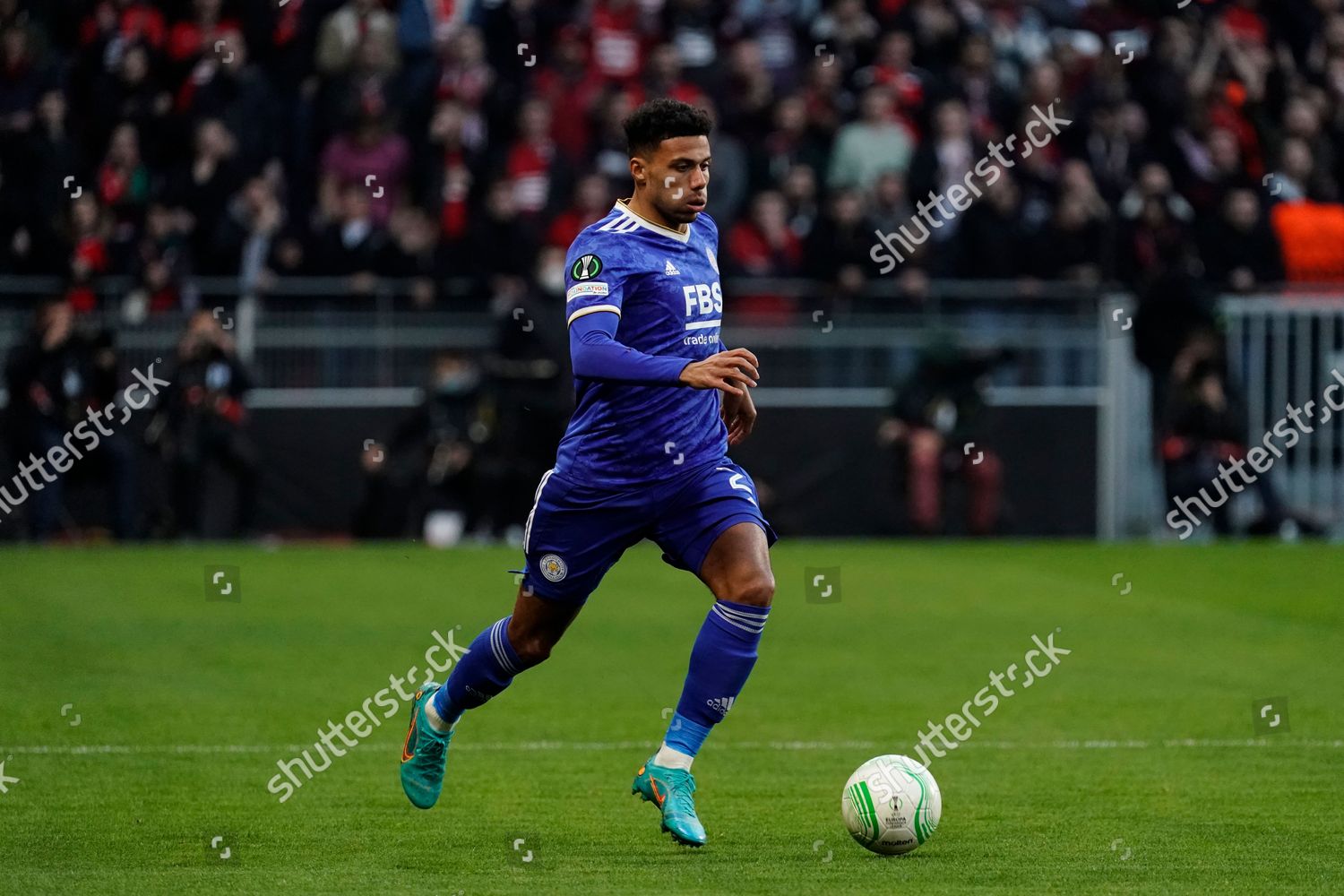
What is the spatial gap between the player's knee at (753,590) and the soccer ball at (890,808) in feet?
1.90

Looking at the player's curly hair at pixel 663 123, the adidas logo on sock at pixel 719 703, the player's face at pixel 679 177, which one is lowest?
the adidas logo on sock at pixel 719 703

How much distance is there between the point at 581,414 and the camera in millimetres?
7016

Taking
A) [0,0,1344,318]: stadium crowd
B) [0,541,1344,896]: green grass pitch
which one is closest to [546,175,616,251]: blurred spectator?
[0,0,1344,318]: stadium crowd

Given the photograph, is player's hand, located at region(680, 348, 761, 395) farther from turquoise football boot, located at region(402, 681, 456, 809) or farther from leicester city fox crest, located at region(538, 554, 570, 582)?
turquoise football boot, located at region(402, 681, 456, 809)

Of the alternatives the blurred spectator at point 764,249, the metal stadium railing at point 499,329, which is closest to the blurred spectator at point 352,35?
the metal stadium railing at point 499,329

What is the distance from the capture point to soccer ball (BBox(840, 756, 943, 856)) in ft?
21.2

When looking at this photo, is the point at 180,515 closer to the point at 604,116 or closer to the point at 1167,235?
the point at 604,116

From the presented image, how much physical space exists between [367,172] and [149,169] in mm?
1830

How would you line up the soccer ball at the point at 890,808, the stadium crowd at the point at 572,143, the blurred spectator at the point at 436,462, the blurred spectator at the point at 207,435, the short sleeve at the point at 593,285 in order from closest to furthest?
the soccer ball at the point at 890,808, the short sleeve at the point at 593,285, the blurred spectator at the point at 207,435, the blurred spectator at the point at 436,462, the stadium crowd at the point at 572,143

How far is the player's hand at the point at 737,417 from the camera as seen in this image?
275 inches

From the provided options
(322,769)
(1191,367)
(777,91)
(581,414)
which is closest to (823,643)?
(322,769)
